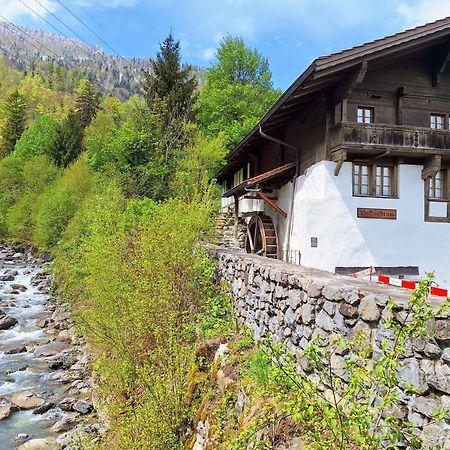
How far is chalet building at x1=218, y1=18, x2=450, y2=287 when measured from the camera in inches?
418

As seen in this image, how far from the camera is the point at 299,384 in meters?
2.77

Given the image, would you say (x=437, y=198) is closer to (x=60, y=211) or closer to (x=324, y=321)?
(x=324, y=321)

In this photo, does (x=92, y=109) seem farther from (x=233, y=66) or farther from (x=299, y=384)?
(x=299, y=384)

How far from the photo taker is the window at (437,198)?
11.5 m

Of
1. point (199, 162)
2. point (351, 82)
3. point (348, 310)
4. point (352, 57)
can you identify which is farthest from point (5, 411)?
point (199, 162)

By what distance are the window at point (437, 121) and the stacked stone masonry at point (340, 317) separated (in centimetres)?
763

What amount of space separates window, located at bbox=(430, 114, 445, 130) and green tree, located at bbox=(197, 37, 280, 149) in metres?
13.3

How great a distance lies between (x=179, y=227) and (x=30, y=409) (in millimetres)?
5586

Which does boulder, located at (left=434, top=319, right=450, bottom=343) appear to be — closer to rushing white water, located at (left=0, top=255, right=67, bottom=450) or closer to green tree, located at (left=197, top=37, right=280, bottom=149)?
rushing white water, located at (left=0, top=255, right=67, bottom=450)

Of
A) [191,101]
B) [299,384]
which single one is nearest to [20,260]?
[191,101]

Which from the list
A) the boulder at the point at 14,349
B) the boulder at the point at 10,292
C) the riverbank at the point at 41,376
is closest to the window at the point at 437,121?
the riverbank at the point at 41,376

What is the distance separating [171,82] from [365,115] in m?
16.6

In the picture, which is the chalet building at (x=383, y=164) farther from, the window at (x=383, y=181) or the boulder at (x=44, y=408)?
the boulder at (x=44, y=408)

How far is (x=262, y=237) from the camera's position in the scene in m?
14.0
